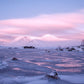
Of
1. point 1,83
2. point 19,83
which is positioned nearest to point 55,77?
point 19,83

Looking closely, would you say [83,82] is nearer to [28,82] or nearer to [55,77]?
[55,77]

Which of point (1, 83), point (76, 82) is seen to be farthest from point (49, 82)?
point (1, 83)

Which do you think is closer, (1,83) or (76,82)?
(1,83)

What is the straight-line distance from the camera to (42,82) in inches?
261

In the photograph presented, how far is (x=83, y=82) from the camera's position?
6.61 meters

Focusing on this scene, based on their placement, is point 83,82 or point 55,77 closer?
point 83,82

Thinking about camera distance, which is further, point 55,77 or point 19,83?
point 55,77

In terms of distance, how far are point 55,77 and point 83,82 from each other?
1.49 meters

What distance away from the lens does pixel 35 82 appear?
6648 millimetres

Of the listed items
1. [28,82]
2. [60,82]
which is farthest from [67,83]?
[28,82]

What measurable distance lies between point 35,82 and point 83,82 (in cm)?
250

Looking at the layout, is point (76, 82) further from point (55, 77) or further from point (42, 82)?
point (42, 82)

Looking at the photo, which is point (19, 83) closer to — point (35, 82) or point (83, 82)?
point (35, 82)

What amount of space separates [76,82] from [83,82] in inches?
13.9
